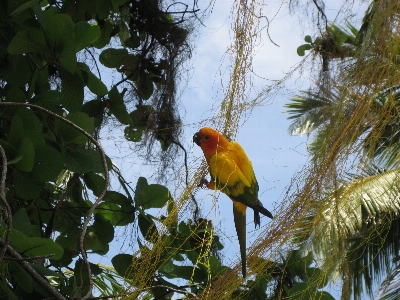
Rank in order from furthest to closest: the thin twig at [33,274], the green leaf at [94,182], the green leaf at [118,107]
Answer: the green leaf at [118,107] → the green leaf at [94,182] → the thin twig at [33,274]

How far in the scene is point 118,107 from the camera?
1.85 m

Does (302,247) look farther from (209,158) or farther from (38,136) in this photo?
(38,136)

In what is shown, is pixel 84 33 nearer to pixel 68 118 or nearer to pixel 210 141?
pixel 68 118

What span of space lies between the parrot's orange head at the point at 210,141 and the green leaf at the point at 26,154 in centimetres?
44

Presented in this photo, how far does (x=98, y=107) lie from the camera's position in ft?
6.14

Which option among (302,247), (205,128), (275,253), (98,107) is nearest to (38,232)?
(98,107)

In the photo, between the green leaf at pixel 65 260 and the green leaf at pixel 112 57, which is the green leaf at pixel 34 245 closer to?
the green leaf at pixel 65 260

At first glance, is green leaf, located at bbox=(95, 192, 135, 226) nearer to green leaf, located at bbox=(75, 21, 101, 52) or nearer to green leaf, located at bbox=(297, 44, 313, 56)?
green leaf, located at bbox=(75, 21, 101, 52)

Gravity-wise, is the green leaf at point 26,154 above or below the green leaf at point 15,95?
below

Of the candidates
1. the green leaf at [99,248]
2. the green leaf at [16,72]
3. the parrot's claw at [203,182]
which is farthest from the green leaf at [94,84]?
the green leaf at [99,248]

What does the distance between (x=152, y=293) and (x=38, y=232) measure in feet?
1.19

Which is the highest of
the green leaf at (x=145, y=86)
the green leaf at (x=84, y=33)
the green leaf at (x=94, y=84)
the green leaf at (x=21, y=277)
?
the green leaf at (x=145, y=86)

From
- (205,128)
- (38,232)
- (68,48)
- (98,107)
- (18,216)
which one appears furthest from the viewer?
(98,107)

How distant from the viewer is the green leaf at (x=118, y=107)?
184cm
